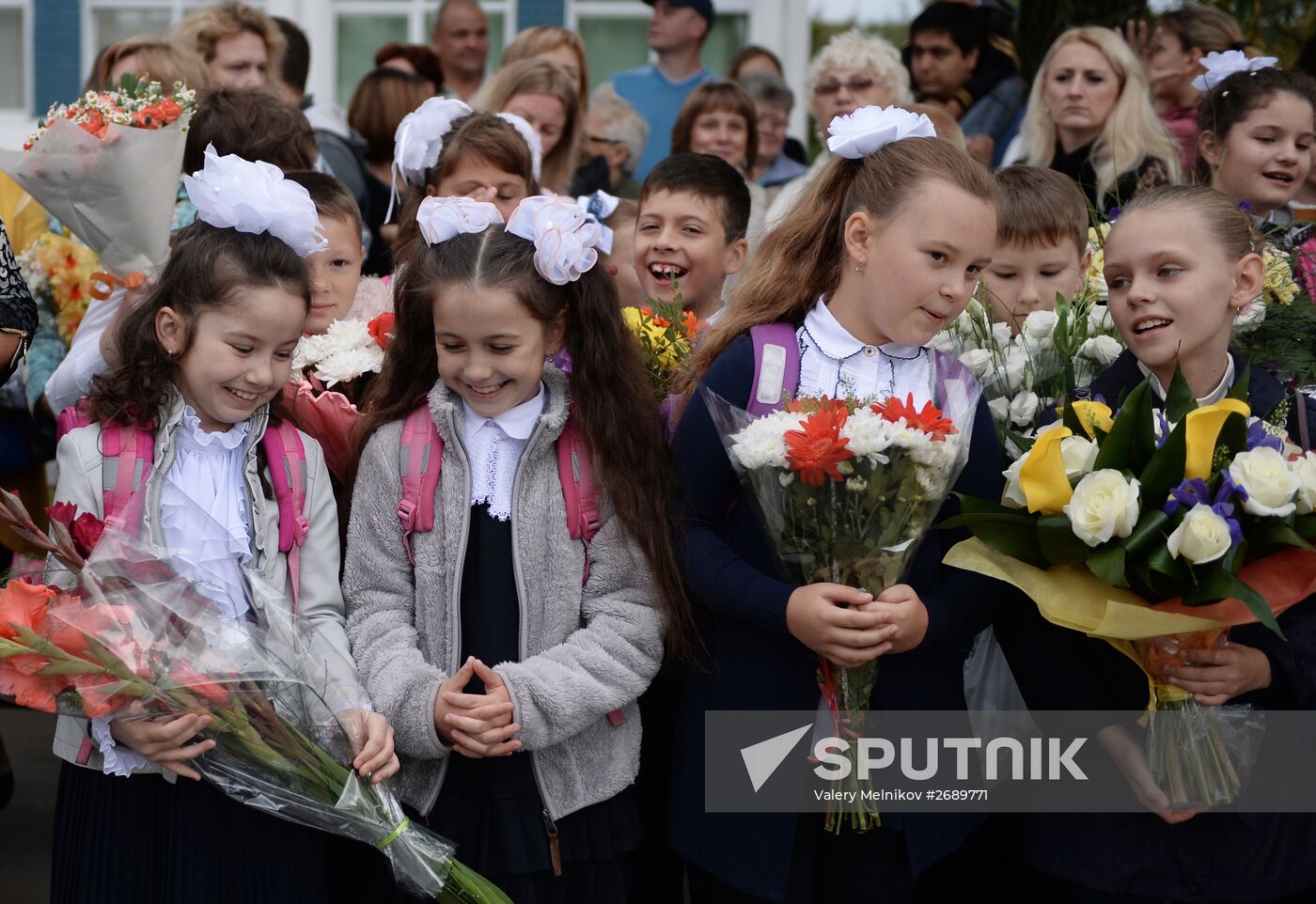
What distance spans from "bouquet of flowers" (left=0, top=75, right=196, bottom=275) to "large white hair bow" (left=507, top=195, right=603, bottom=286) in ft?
4.14

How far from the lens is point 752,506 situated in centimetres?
292

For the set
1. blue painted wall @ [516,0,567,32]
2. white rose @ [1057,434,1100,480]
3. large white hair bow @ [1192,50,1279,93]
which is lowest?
white rose @ [1057,434,1100,480]

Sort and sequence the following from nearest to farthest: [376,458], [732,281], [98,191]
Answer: [376,458], [98,191], [732,281]

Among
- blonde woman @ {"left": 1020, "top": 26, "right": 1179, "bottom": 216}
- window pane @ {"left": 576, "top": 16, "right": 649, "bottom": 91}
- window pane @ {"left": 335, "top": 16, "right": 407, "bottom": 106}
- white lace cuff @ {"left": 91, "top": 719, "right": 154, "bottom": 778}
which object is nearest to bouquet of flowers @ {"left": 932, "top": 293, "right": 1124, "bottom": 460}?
white lace cuff @ {"left": 91, "top": 719, "right": 154, "bottom": 778}

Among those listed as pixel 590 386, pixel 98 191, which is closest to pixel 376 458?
pixel 590 386

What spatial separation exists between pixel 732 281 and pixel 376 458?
176 centimetres

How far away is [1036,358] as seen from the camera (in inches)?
138

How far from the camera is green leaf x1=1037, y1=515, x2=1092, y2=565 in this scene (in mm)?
2742

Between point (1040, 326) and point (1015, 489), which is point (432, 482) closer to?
point (1015, 489)

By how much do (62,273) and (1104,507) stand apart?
3479 millimetres

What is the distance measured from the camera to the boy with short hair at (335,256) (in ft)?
13.1

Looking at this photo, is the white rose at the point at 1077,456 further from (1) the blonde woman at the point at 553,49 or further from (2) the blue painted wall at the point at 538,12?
(2) the blue painted wall at the point at 538,12

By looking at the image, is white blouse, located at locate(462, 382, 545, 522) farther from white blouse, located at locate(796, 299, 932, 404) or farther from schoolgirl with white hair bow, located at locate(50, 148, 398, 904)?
white blouse, located at locate(796, 299, 932, 404)

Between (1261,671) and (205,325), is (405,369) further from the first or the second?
(1261,671)
